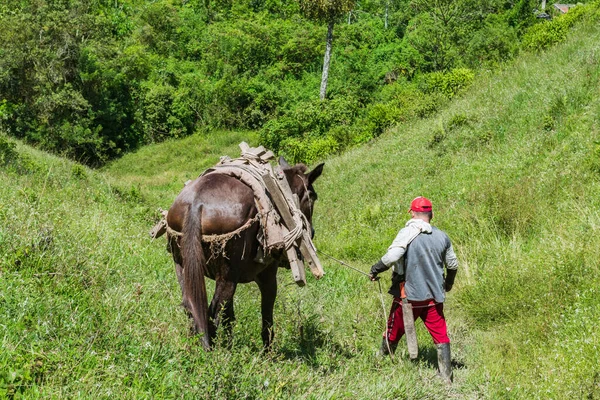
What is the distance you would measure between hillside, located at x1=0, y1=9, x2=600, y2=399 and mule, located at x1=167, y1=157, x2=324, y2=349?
11.2 inches

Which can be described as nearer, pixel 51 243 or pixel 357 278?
pixel 51 243

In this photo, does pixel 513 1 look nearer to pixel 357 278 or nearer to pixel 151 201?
pixel 151 201

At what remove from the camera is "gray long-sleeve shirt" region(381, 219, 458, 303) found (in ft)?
19.0

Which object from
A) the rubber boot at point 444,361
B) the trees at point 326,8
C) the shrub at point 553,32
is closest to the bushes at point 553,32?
the shrub at point 553,32

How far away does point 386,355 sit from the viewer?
638 centimetres

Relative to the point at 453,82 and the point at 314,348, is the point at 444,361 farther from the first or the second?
the point at 453,82

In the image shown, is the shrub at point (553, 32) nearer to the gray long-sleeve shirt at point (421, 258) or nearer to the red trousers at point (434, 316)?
the gray long-sleeve shirt at point (421, 258)

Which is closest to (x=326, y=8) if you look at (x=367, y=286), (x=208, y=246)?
(x=367, y=286)

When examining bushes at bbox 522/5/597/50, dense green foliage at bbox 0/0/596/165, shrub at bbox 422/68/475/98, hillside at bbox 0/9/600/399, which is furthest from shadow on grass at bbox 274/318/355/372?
shrub at bbox 422/68/475/98

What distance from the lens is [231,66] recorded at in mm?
39125

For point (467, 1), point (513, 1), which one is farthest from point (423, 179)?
point (513, 1)

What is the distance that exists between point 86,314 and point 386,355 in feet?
11.4

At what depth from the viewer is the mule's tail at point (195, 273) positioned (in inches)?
179

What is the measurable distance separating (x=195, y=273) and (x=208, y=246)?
1.04 ft
